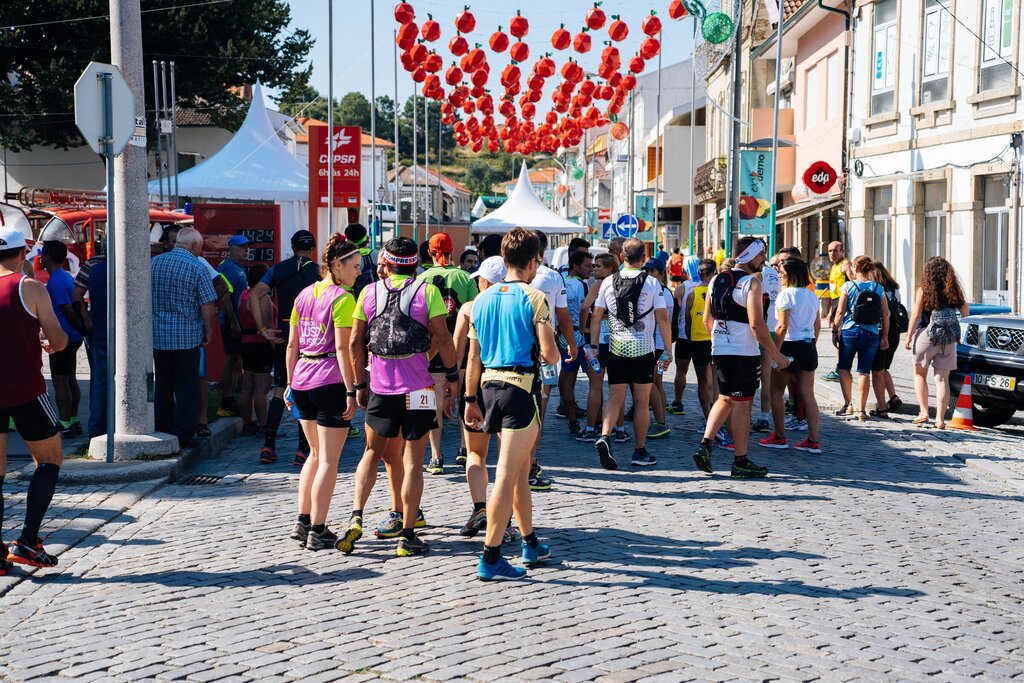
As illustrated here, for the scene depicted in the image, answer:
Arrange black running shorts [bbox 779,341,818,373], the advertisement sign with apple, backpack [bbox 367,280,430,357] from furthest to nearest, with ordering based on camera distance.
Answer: the advertisement sign with apple, black running shorts [bbox 779,341,818,373], backpack [bbox 367,280,430,357]

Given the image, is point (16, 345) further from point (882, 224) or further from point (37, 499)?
point (882, 224)

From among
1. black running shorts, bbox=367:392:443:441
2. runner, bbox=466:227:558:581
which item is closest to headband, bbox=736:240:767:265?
runner, bbox=466:227:558:581

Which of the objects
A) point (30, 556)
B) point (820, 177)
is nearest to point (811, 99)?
point (820, 177)

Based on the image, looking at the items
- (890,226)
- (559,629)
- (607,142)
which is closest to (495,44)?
(890,226)

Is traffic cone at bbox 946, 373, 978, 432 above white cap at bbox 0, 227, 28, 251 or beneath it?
beneath

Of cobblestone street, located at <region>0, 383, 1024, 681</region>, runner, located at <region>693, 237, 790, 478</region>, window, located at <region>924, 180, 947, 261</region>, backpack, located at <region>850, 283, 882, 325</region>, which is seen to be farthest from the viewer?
window, located at <region>924, 180, 947, 261</region>

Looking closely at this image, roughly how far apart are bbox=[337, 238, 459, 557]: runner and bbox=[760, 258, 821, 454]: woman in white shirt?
4642mm

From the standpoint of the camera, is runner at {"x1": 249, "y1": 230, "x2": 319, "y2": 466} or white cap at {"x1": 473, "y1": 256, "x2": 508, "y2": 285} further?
runner at {"x1": 249, "y1": 230, "x2": 319, "y2": 466}

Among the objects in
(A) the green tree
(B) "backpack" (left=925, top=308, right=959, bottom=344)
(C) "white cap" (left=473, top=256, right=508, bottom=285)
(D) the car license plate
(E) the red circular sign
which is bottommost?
(D) the car license plate

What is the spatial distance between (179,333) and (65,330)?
1530 millimetres

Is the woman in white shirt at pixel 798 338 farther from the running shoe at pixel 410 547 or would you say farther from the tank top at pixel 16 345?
the tank top at pixel 16 345

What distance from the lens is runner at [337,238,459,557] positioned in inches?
261

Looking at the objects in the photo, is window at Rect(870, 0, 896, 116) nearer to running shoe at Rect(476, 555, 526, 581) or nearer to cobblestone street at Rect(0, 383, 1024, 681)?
cobblestone street at Rect(0, 383, 1024, 681)

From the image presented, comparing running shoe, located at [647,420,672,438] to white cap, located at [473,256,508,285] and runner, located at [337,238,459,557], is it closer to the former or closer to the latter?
white cap, located at [473,256,508,285]
